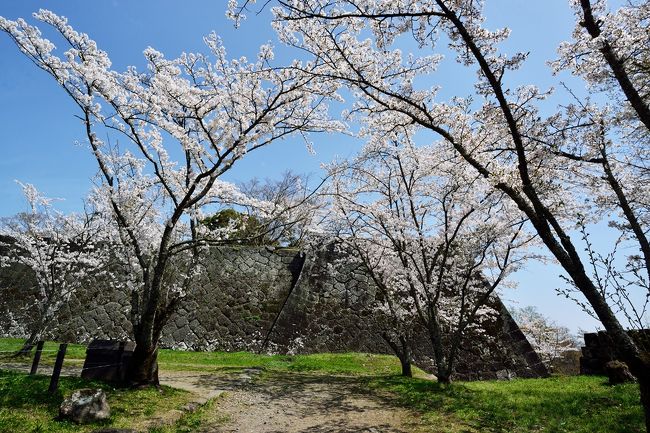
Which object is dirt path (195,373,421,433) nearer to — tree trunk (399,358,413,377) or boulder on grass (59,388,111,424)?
boulder on grass (59,388,111,424)

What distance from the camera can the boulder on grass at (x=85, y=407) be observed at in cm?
526

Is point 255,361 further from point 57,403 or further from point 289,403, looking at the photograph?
point 57,403

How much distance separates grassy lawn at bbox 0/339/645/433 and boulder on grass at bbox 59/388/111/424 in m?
0.15

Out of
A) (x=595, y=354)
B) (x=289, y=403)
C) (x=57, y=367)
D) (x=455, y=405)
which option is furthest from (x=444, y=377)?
(x=57, y=367)

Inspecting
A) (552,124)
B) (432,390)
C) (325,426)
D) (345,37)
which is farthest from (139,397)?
(552,124)

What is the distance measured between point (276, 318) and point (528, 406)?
1156 centimetres

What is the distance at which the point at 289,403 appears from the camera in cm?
771

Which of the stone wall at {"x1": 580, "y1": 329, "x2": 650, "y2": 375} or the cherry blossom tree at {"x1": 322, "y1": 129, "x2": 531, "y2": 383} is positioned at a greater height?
the cherry blossom tree at {"x1": 322, "y1": 129, "x2": 531, "y2": 383}

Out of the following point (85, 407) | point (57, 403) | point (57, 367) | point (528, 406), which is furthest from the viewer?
point (528, 406)

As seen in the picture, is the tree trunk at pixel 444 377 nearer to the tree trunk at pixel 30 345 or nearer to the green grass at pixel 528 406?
the green grass at pixel 528 406

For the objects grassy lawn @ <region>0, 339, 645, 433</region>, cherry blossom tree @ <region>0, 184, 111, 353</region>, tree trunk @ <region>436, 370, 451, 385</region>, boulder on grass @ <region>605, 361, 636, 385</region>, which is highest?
cherry blossom tree @ <region>0, 184, 111, 353</region>

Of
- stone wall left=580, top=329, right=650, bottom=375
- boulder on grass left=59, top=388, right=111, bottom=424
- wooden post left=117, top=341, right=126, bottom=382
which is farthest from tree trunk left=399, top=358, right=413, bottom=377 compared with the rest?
boulder on grass left=59, top=388, right=111, bottom=424

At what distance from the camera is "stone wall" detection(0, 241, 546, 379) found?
49.6 feet

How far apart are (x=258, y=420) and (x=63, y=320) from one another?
14092 millimetres
